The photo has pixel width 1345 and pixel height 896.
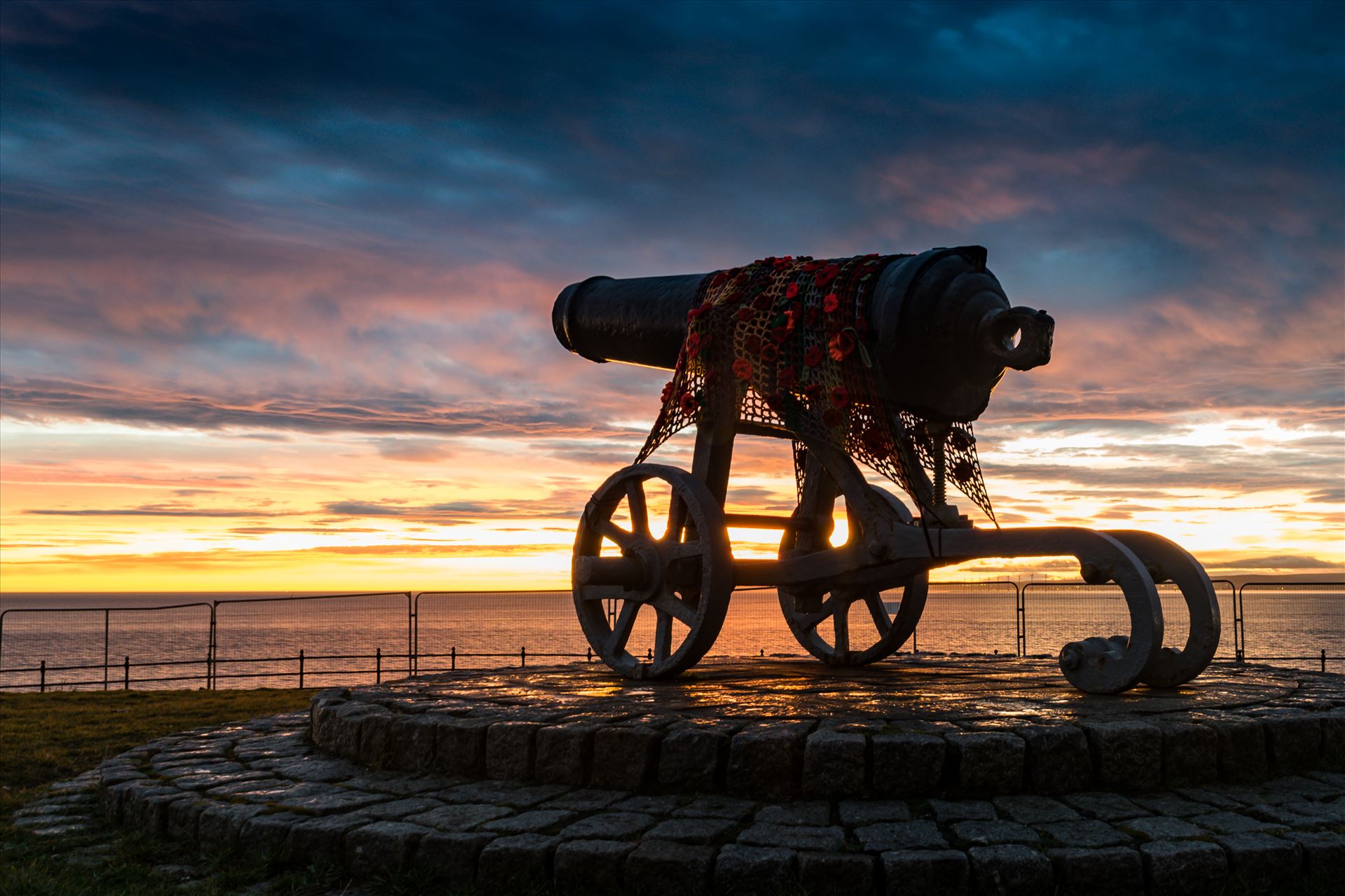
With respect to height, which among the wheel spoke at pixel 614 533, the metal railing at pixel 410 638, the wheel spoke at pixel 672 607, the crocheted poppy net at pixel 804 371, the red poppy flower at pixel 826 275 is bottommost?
the metal railing at pixel 410 638

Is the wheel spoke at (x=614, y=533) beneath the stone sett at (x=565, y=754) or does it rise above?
above

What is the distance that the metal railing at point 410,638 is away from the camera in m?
20.7

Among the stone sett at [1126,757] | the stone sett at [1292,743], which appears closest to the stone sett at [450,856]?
the stone sett at [1126,757]

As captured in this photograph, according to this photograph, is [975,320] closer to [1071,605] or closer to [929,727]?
[929,727]

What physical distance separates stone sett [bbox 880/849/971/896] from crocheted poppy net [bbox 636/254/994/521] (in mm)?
3707

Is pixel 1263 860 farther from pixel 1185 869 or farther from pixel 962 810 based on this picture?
pixel 962 810

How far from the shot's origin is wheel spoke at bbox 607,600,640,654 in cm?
849

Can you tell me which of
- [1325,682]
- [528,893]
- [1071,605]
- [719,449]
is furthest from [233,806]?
[1071,605]

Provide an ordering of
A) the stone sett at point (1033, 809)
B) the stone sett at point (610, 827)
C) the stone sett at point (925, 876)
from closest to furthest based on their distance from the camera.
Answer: the stone sett at point (925, 876) → the stone sett at point (610, 827) → the stone sett at point (1033, 809)

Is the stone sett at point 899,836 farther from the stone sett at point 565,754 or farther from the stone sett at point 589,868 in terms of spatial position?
the stone sett at point 565,754

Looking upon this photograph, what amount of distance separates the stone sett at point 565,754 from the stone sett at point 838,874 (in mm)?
1553

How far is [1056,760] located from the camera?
5.29 metres

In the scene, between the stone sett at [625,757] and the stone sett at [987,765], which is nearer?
the stone sett at [987,765]

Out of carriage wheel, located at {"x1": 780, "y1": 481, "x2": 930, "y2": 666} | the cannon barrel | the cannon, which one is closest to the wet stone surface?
the cannon
